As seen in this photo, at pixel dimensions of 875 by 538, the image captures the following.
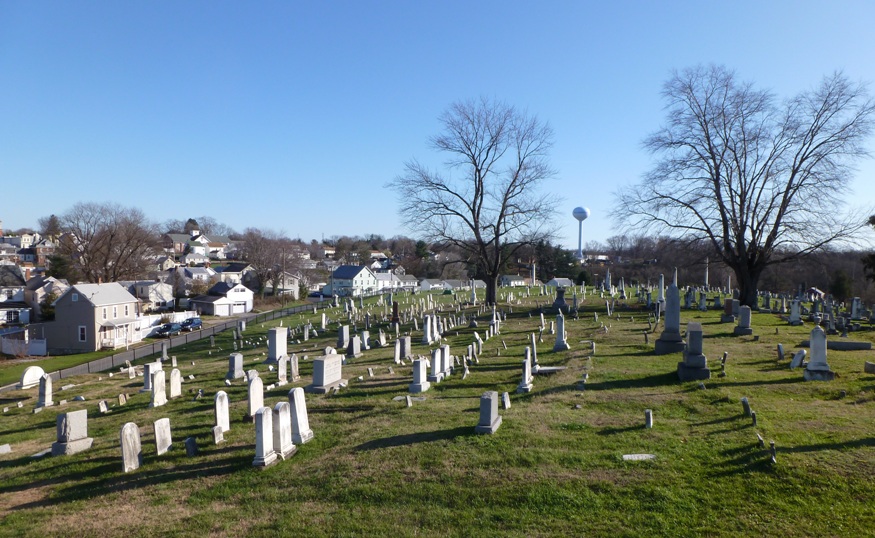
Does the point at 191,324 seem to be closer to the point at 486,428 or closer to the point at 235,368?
the point at 235,368

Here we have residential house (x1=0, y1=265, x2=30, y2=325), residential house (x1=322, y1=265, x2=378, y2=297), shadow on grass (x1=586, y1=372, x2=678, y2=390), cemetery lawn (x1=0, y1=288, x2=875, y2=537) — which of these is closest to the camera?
cemetery lawn (x1=0, y1=288, x2=875, y2=537)

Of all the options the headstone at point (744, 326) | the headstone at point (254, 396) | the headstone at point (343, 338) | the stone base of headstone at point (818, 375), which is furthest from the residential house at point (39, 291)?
the stone base of headstone at point (818, 375)

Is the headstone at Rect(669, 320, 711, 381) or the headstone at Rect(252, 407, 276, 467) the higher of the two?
the headstone at Rect(669, 320, 711, 381)

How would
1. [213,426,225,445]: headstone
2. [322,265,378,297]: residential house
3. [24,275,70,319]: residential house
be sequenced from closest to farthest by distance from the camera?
1. [213,426,225,445]: headstone
2. [24,275,70,319]: residential house
3. [322,265,378,297]: residential house

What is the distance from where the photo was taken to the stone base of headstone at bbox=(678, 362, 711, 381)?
41.4ft

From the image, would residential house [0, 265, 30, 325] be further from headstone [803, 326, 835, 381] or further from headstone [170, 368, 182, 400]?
headstone [803, 326, 835, 381]

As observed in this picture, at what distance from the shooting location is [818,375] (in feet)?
40.4

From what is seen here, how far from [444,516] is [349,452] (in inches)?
109

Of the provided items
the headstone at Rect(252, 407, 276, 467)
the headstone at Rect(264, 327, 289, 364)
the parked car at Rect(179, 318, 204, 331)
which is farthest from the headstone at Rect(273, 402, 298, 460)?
the parked car at Rect(179, 318, 204, 331)

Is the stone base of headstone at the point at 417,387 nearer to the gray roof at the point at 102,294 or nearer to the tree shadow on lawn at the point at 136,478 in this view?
the tree shadow on lawn at the point at 136,478

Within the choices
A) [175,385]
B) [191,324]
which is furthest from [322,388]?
[191,324]

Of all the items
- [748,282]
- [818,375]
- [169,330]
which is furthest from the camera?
[169,330]

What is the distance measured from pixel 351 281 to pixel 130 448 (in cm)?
6002

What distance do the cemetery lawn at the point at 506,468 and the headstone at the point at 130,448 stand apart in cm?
16
